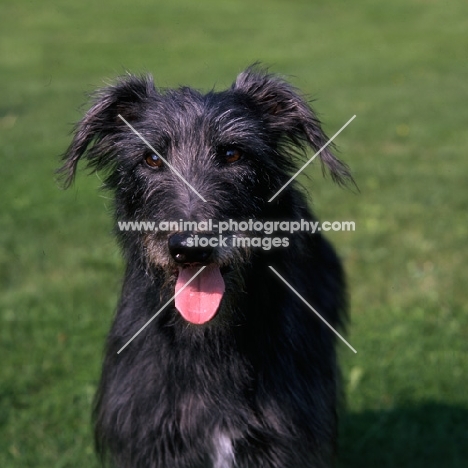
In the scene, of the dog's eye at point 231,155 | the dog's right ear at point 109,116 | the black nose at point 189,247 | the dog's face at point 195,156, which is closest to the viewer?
the black nose at point 189,247

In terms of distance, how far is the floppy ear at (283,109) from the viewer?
3840mm

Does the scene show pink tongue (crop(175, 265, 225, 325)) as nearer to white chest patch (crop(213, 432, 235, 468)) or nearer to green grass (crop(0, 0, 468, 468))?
white chest patch (crop(213, 432, 235, 468))

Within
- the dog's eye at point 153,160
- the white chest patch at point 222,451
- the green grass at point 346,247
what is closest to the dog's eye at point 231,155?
the dog's eye at point 153,160

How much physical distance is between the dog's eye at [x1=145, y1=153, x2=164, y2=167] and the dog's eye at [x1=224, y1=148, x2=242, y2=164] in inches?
11.8

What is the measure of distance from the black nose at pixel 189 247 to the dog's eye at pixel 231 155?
54 centimetres

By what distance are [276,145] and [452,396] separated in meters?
2.64

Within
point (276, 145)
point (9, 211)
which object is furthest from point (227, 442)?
point (9, 211)

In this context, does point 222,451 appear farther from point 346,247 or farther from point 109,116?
point 346,247

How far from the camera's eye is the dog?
354cm

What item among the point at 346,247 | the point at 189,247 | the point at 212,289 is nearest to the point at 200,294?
the point at 212,289

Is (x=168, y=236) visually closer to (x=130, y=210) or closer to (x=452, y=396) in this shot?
(x=130, y=210)

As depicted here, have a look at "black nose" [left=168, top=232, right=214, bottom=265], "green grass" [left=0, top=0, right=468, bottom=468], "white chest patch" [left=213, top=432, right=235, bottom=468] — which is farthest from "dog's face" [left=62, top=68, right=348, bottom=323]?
"white chest patch" [left=213, top=432, right=235, bottom=468]

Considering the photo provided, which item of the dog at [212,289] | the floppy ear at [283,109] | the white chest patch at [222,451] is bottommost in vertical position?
the white chest patch at [222,451]

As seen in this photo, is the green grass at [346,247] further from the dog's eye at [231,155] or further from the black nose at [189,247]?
the black nose at [189,247]
